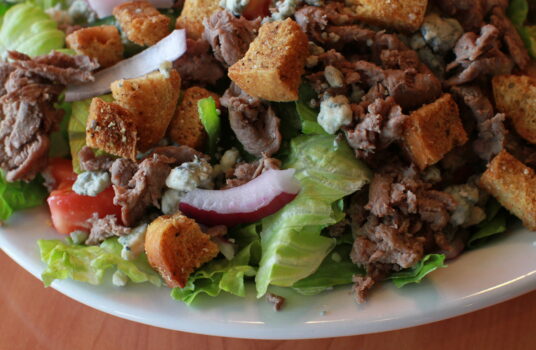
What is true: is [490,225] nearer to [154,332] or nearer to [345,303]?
[345,303]

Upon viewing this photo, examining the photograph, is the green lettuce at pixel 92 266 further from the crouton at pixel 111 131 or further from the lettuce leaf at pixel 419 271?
the lettuce leaf at pixel 419 271

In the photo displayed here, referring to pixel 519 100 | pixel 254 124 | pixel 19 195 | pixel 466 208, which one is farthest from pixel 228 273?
pixel 519 100

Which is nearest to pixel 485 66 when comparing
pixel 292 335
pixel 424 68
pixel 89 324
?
pixel 424 68

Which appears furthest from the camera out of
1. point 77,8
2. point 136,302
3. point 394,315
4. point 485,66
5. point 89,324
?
point 77,8

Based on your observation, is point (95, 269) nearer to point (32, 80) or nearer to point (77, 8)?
point (32, 80)

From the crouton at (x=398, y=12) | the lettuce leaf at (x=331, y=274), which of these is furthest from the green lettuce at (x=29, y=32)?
the lettuce leaf at (x=331, y=274)

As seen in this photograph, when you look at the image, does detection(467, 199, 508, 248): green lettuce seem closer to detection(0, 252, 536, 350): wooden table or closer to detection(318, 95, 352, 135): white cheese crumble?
detection(0, 252, 536, 350): wooden table

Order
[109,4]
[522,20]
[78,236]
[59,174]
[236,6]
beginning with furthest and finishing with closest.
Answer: [109,4]
[522,20]
[59,174]
[236,6]
[78,236]
